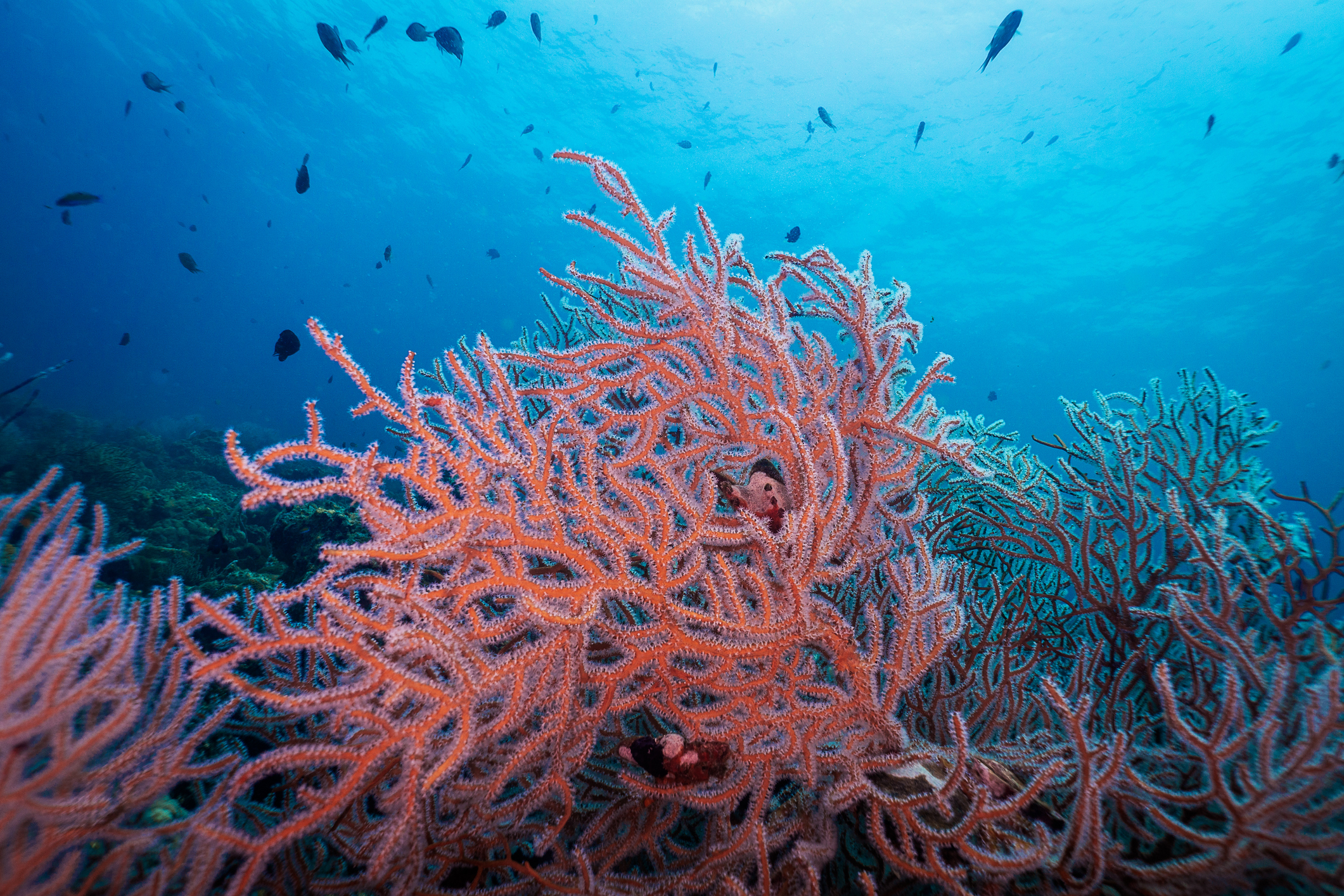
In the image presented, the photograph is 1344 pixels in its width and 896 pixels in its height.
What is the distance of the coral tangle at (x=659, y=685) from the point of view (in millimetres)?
1651

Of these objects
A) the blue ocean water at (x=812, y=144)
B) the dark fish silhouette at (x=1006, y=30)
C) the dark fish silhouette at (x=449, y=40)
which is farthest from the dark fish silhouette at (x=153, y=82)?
the dark fish silhouette at (x=1006, y=30)

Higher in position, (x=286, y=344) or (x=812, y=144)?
(x=812, y=144)

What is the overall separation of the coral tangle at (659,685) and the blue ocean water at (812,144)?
18.6 meters

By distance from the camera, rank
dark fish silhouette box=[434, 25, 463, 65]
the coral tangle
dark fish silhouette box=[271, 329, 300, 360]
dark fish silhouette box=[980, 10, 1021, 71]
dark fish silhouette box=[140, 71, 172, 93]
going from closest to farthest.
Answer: the coral tangle, dark fish silhouette box=[271, 329, 300, 360], dark fish silhouette box=[980, 10, 1021, 71], dark fish silhouette box=[434, 25, 463, 65], dark fish silhouette box=[140, 71, 172, 93]

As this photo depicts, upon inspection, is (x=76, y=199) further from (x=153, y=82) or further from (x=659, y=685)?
(x=659, y=685)

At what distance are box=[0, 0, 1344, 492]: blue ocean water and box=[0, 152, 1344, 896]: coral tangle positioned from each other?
18.6 m

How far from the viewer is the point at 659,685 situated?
7.06ft

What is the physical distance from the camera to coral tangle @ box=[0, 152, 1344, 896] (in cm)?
165

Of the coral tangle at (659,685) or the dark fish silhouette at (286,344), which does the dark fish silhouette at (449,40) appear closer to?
the dark fish silhouette at (286,344)

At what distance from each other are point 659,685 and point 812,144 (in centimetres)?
3994

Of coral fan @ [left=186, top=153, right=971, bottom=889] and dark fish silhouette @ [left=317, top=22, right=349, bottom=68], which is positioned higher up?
dark fish silhouette @ [left=317, top=22, right=349, bottom=68]

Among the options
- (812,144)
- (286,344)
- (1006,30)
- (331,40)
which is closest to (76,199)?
(331,40)

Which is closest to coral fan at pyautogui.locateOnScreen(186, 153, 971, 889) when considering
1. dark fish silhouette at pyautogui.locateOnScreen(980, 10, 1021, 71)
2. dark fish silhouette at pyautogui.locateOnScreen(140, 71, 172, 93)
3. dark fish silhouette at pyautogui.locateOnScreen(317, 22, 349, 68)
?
dark fish silhouette at pyautogui.locateOnScreen(980, 10, 1021, 71)

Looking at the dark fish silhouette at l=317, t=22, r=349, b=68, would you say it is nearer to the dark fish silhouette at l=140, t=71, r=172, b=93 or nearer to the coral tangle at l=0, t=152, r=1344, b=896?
the dark fish silhouette at l=140, t=71, r=172, b=93
